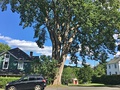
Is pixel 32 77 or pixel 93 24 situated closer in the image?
pixel 32 77

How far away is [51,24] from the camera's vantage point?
39.2 m

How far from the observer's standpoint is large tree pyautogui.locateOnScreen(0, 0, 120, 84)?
32.2m

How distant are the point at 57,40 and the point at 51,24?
9.82ft

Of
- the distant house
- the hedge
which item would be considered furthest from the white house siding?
the hedge

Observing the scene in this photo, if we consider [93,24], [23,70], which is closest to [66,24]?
[93,24]

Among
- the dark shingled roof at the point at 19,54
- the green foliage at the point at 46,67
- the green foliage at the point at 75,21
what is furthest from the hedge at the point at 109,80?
the green foliage at the point at 46,67

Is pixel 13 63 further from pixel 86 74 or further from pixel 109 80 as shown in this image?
pixel 109 80

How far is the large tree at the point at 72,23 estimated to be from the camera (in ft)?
105

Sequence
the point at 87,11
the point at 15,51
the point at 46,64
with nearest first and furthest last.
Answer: the point at 87,11 → the point at 46,64 → the point at 15,51

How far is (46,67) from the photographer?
121 feet

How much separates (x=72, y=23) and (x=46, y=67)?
8.19m

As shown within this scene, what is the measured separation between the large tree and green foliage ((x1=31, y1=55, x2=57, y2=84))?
100cm

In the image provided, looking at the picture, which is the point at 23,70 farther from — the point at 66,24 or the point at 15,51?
the point at 66,24

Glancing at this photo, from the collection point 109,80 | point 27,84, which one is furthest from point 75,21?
point 109,80
